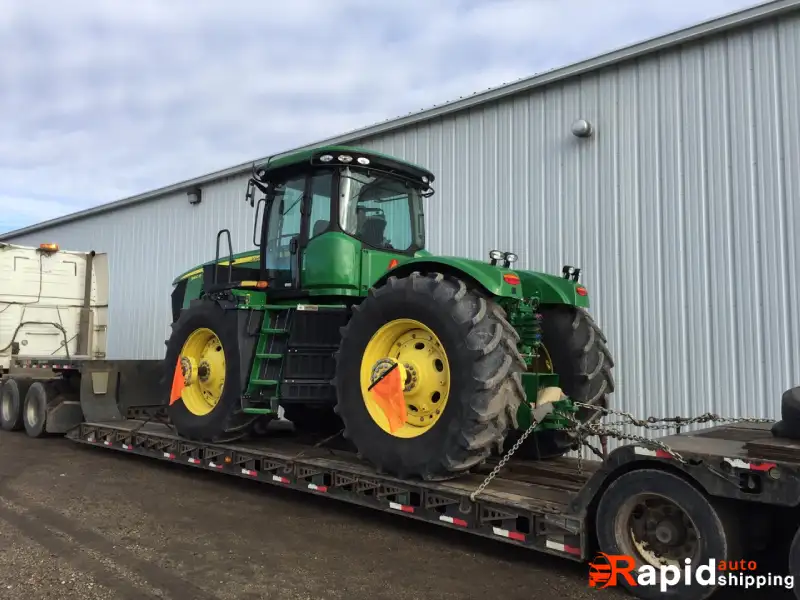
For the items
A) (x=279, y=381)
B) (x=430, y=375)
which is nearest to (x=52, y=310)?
(x=279, y=381)

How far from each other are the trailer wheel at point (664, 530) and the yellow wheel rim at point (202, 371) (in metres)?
4.13

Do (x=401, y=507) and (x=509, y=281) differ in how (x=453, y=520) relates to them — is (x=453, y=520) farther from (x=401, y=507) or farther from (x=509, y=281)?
(x=509, y=281)

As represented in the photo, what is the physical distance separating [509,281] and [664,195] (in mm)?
4072

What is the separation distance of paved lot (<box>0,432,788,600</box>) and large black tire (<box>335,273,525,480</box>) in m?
0.63

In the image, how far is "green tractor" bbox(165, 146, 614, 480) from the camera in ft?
15.6

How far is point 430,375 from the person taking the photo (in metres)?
5.04

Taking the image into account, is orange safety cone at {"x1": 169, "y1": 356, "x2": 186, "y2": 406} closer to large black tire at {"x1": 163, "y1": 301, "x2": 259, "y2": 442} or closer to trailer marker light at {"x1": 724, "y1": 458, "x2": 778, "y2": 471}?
large black tire at {"x1": 163, "y1": 301, "x2": 259, "y2": 442}

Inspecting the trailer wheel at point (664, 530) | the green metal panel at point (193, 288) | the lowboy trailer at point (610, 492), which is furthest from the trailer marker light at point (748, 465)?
the green metal panel at point (193, 288)

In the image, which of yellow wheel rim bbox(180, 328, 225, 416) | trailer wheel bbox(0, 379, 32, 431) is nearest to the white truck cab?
trailer wheel bbox(0, 379, 32, 431)

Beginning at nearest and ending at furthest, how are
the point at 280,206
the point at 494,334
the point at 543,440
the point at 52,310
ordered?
the point at 494,334 → the point at 543,440 → the point at 280,206 → the point at 52,310

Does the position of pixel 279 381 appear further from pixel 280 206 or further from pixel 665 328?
pixel 665 328

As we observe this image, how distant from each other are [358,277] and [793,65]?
17.5 feet

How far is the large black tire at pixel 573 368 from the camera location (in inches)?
235

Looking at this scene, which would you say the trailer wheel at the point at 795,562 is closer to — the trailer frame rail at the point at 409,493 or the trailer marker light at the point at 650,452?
the trailer marker light at the point at 650,452
